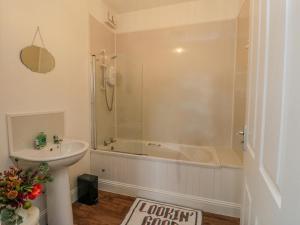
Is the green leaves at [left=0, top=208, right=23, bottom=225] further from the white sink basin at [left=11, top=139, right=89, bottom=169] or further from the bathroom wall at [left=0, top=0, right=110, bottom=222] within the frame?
the bathroom wall at [left=0, top=0, right=110, bottom=222]

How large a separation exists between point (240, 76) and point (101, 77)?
6.26 ft

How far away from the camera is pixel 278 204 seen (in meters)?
0.54

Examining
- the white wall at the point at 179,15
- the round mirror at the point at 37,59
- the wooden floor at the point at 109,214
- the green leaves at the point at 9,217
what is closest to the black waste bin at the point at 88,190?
the wooden floor at the point at 109,214

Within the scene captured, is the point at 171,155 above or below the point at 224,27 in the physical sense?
below

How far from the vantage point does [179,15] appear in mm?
2695

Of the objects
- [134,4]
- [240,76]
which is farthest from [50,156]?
[134,4]

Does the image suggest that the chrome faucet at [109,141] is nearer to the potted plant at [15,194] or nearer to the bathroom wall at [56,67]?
the bathroom wall at [56,67]

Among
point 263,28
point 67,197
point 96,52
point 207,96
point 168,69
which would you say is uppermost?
point 96,52

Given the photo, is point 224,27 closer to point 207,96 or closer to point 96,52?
point 207,96

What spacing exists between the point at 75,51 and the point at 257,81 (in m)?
2.00

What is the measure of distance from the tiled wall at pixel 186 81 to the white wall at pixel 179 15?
8cm

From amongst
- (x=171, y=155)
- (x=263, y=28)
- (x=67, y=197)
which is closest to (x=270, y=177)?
(x=263, y=28)

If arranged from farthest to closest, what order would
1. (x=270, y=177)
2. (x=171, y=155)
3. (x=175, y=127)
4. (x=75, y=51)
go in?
(x=175, y=127) → (x=171, y=155) → (x=75, y=51) → (x=270, y=177)

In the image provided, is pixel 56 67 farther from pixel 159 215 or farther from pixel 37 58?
pixel 159 215
